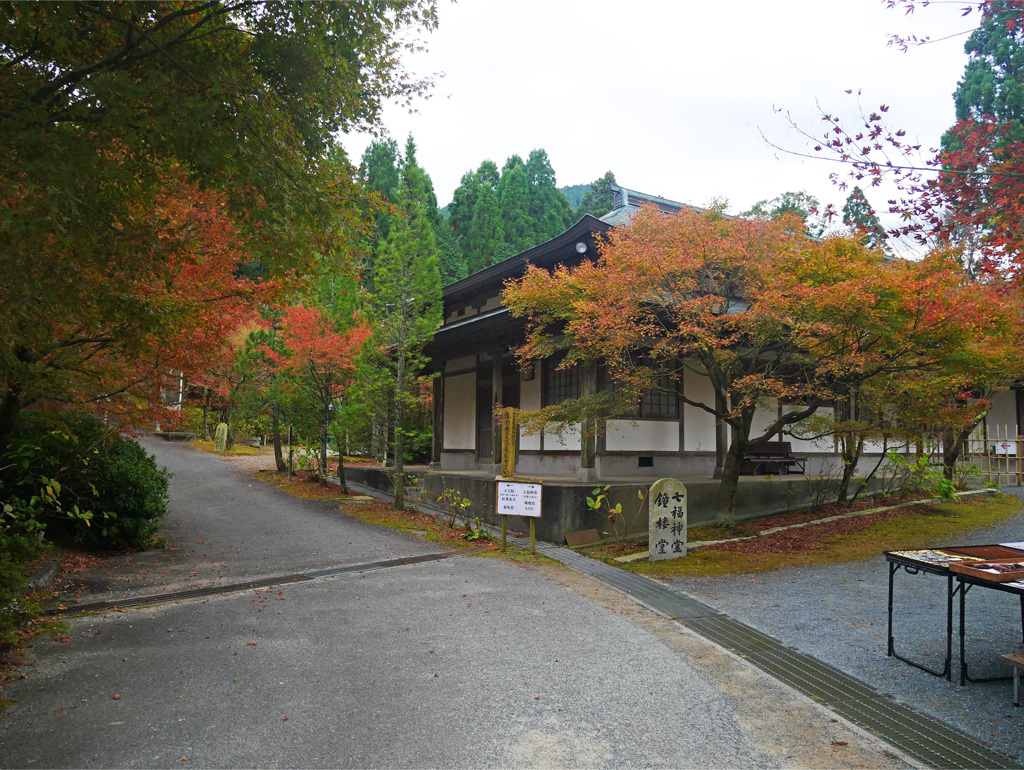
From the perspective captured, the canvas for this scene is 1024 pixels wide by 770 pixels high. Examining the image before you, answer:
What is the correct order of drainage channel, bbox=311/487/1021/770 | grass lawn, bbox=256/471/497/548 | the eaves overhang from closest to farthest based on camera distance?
drainage channel, bbox=311/487/1021/770 → grass lawn, bbox=256/471/497/548 → the eaves overhang

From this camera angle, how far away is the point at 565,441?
527 inches

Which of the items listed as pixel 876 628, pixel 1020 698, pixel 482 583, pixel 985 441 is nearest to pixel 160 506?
pixel 482 583

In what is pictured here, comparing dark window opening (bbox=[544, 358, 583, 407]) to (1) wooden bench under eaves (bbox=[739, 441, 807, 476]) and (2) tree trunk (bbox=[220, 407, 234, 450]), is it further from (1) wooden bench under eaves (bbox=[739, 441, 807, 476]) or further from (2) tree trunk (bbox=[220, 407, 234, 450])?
(2) tree trunk (bbox=[220, 407, 234, 450])

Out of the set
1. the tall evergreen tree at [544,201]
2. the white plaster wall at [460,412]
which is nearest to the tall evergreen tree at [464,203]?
the tall evergreen tree at [544,201]

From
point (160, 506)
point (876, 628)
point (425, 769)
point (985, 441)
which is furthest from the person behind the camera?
point (985, 441)

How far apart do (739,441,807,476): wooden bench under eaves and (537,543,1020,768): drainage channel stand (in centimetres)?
771

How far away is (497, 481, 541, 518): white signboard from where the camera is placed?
962cm

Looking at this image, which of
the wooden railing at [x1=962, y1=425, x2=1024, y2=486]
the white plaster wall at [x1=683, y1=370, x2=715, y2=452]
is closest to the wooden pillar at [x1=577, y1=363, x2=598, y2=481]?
the white plaster wall at [x1=683, y1=370, x2=715, y2=452]

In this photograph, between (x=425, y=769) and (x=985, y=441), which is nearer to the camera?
(x=425, y=769)

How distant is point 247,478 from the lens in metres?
18.9

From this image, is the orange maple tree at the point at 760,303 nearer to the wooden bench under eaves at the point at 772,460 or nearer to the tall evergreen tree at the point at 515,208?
the wooden bench under eaves at the point at 772,460

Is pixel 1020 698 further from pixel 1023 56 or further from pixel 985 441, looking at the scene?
pixel 985 441

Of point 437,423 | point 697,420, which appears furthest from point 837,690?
point 437,423

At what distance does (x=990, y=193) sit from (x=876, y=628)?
159 inches
